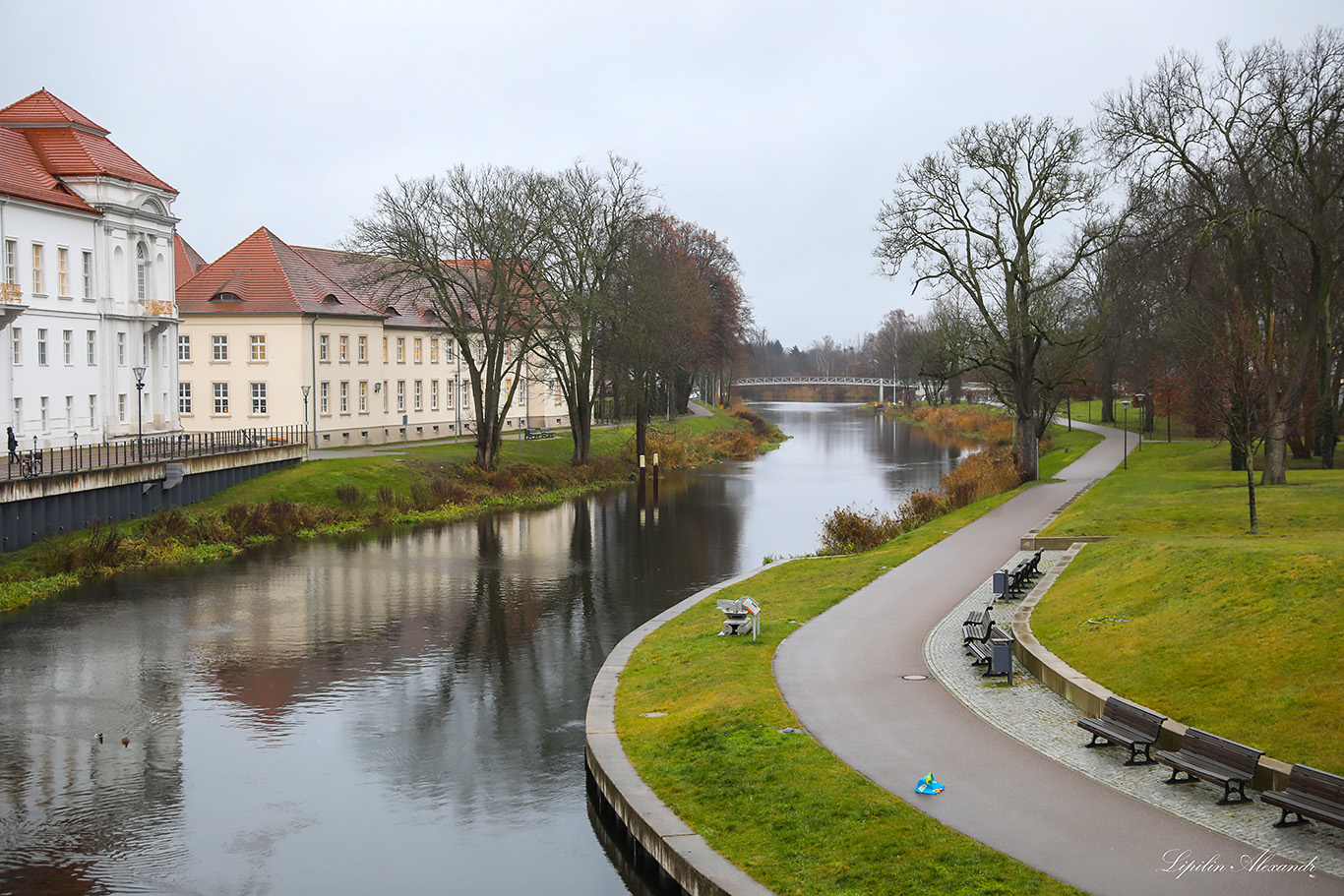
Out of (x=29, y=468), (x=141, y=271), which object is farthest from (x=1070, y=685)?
(x=141, y=271)

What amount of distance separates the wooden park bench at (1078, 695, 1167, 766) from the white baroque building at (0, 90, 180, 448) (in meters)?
33.8

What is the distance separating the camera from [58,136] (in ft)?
135

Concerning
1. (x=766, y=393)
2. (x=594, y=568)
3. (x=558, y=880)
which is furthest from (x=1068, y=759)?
(x=766, y=393)

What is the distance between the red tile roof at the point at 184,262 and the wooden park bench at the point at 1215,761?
5435 cm

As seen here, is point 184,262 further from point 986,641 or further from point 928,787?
point 928,787

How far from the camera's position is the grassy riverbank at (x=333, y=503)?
90.3 ft

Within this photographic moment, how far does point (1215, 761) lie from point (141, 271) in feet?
141

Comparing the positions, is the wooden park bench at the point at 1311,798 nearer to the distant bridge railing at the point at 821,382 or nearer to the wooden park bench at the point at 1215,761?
the wooden park bench at the point at 1215,761

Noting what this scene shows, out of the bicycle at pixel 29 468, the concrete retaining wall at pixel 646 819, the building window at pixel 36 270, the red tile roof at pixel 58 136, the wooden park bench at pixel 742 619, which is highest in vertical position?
the red tile roof at pixel 58 136

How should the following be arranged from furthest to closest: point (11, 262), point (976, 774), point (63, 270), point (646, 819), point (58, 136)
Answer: point (58, 136)
point (63, 270)
point (11, 262)
point (976, 774)
point (646, 819)

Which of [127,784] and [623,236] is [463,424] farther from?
[127,784]

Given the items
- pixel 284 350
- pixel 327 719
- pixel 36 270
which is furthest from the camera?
pixel 284 350

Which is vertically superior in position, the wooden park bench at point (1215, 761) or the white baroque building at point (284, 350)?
the white baroque building at point (284, 350)

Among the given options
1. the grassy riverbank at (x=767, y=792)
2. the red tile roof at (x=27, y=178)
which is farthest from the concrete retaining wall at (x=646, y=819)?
the red tile roof at (x=27, y=178)
